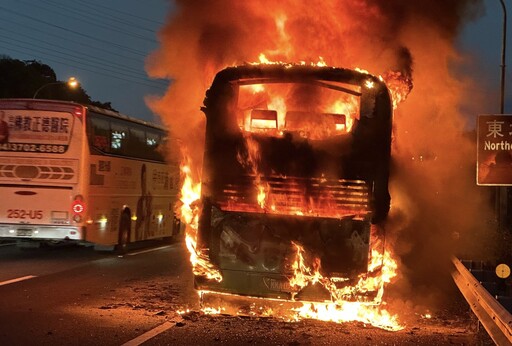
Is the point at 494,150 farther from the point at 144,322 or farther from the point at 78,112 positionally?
the point at 144,322

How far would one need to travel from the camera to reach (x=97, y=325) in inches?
322

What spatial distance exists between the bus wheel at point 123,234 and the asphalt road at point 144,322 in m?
4.53

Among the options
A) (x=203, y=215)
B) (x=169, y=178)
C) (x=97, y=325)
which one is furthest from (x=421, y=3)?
(x=169, y=178)

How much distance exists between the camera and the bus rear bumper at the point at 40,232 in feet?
48.0

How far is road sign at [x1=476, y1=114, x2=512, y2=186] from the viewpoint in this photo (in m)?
14.9

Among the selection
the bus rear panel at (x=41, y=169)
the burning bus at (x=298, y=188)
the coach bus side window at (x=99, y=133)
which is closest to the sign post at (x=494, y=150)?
the burning bus at (x=298, y=188)

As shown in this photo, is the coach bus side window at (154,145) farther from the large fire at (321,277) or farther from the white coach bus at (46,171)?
the large fire at (321,277)

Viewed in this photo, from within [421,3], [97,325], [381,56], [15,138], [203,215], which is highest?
[421,3]

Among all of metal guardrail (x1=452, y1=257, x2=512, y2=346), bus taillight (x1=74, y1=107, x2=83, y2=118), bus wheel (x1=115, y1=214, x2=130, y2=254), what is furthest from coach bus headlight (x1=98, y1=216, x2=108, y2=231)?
metal guardrail (x1=452, y1=257, x2=512, y2=346)

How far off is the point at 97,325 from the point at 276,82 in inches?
153

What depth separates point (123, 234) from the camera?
1766cm

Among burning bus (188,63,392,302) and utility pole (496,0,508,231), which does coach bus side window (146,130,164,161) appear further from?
burning bus (188,63,392,302)

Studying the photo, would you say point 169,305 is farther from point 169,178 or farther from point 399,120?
point 169,178

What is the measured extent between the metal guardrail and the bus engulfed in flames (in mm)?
1193
